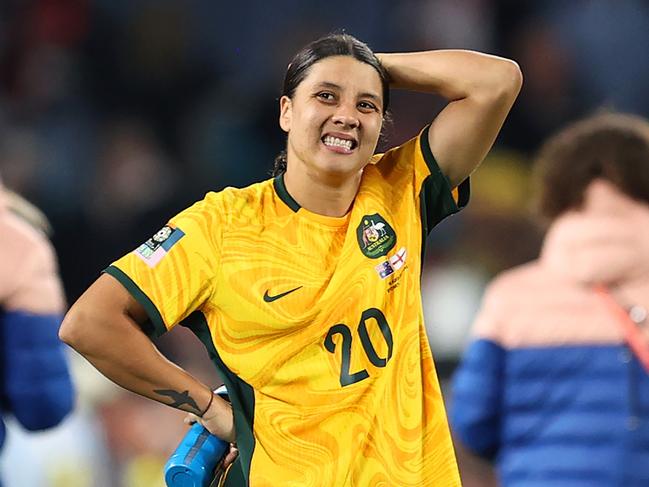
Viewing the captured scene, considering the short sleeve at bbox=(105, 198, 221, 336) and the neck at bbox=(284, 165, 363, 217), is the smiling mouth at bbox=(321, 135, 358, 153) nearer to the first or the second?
the neck at bbox=(284, 165, 363, 217)

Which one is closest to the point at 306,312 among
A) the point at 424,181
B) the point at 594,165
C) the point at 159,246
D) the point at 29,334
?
the point at 159,246

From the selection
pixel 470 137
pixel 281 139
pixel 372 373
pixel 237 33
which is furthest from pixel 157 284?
pixel 237 33

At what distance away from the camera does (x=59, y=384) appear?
4.73 m

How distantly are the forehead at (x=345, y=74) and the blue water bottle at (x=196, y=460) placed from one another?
0.72 meters

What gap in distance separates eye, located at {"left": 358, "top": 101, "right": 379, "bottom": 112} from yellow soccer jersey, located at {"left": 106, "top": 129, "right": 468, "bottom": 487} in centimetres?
28

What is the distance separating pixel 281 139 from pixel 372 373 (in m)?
5.06

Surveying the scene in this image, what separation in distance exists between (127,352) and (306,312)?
15.5 inches

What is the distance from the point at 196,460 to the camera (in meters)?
3.34

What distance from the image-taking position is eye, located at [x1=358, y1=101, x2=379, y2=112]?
3.41 metres

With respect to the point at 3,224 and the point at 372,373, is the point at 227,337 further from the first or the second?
the point at 3,224

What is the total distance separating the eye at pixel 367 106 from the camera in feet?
→ 11.2

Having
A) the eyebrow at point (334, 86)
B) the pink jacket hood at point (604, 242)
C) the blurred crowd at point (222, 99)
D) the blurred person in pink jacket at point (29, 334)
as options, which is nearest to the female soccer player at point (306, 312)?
the eyebrow at point (334, 86)

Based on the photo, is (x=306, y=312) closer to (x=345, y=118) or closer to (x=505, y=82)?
(x=345, y=118)

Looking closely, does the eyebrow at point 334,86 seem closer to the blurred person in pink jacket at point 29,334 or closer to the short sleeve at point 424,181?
the short sleeve at point 424,181
